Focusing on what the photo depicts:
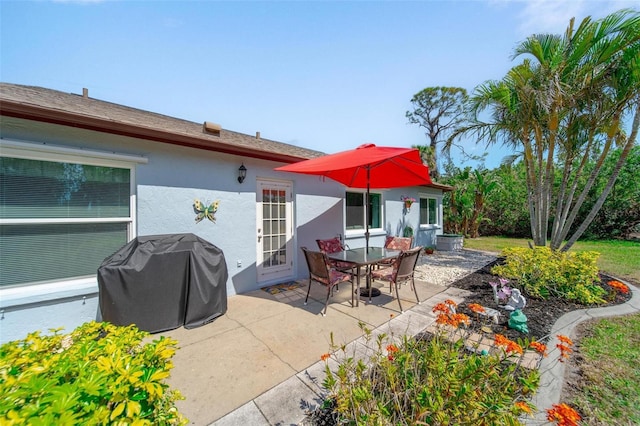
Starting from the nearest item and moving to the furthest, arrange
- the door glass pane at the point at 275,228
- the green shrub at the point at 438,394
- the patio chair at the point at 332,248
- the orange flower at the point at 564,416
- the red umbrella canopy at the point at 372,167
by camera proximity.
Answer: the orange flower at the point at 564,416 < the green shrub at the point at 438,394 < the red umbrella canopy at the point at 372,167 < the patio chair at the point at 332,248 < the door glass pane at the point at 275,228

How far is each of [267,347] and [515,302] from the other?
4.55 meters

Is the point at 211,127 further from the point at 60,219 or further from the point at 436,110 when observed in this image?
the point at 436,110

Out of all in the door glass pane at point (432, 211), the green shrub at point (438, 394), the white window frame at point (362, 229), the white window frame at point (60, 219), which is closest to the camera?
the green shrub at point (438, 394)

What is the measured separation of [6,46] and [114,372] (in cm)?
691

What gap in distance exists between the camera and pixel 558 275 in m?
5.30

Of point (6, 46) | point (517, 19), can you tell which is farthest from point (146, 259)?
point (517, 19)

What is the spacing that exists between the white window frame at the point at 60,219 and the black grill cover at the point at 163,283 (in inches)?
24.7

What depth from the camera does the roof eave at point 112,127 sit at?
330 cm

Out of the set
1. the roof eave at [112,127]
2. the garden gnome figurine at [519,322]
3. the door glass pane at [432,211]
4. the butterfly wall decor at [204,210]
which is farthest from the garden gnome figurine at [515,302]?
the door glass pane at [432,211]

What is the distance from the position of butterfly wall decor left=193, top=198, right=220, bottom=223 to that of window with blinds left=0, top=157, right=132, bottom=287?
1119mm

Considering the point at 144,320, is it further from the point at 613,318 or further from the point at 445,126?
the point at 445,126

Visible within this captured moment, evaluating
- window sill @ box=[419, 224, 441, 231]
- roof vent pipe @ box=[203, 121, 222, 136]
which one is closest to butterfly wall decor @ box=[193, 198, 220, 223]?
roof vent pipe @ box=[203, 121, 222, 136]

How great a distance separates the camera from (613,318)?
14.3 feet

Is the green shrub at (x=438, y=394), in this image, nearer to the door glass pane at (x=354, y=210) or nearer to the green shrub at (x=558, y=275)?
the green shrub at (x=558, y=275)
